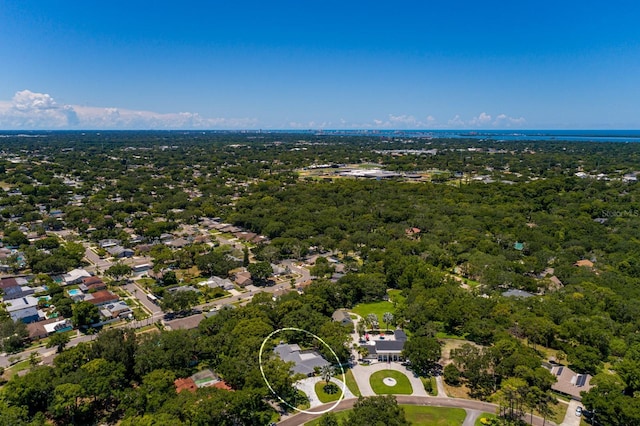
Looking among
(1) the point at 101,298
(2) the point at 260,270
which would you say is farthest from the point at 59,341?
(2) the point at 260,270

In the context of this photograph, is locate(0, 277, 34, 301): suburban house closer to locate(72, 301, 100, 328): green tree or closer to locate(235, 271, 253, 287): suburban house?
locate(72, 301, 100, 328): green tree

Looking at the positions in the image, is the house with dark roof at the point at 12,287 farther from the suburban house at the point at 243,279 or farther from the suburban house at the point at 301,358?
the suburban house at the point at 301,358

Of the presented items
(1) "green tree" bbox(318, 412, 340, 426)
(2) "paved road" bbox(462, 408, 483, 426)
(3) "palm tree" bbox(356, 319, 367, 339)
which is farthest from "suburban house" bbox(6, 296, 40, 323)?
(2) "paved road" bbox(462, 408, 483, 426)

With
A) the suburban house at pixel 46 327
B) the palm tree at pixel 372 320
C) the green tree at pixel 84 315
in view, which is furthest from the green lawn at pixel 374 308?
the suburban house at pixel 46 327

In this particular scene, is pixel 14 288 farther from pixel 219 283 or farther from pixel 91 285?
pixel 219 283

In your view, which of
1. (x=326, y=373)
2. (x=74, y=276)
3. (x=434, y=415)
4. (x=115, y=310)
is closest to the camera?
(x=434, y=415)

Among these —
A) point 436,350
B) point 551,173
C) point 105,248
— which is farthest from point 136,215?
point 551,173
